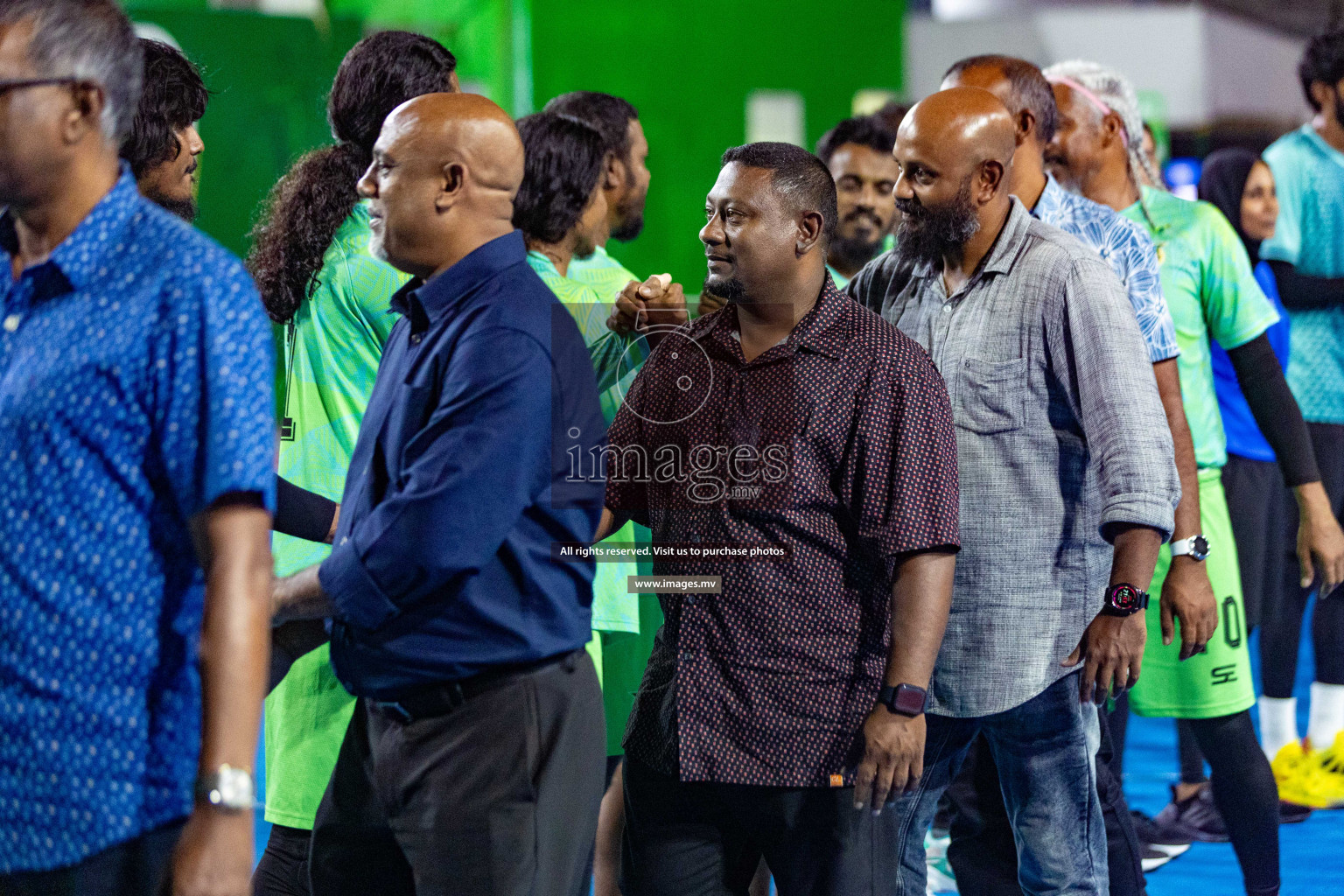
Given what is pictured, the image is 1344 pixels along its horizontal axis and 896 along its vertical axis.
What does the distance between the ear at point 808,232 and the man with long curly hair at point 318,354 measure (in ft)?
2.49

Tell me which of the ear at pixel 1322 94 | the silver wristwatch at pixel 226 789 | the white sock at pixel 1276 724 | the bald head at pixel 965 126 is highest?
the ear at pixel 1322 94

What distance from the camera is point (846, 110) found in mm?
8906

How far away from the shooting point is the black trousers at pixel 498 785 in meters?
1.86

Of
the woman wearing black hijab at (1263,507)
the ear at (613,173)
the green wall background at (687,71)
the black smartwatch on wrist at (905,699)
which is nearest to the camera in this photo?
the black smartwatch on wrist at (905,699)

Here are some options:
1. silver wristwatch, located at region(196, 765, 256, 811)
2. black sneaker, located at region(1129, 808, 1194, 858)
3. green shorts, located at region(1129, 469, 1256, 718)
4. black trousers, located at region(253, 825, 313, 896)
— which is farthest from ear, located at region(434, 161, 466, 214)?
black sneaker, located at region(1129, 808, 1194, 858)

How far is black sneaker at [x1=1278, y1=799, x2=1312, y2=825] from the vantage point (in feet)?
14.3

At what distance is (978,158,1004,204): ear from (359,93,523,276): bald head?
3.21 feet

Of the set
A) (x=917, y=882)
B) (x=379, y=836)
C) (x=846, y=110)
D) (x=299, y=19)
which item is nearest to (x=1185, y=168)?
(x=846, y=110)

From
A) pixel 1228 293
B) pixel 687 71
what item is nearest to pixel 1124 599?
pixel 1228 293

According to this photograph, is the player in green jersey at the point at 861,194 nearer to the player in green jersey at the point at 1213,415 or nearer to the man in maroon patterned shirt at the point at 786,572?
the player in green jersey at the point at 1213,415

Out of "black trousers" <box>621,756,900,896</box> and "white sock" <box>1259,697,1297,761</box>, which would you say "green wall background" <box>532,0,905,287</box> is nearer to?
"white sock" <box>1259,697,1297,761</box>

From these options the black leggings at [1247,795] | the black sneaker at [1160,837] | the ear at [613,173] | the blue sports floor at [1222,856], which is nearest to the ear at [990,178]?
the ear at [613,173]

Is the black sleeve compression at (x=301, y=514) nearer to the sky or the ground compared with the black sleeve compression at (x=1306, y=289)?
nearer to the ground

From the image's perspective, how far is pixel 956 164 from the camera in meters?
2.56
